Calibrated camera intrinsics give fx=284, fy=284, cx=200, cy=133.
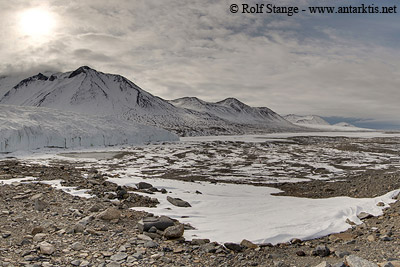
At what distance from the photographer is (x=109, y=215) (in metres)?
8.34

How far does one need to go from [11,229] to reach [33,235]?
0.76 metres

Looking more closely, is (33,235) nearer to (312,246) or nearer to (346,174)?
(312,246)

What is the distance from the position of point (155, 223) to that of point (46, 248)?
2.68 meters

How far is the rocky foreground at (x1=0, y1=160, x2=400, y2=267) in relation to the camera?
19.7ft

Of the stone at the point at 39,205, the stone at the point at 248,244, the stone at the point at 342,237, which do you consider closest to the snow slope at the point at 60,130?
the stone at the point at 39,205

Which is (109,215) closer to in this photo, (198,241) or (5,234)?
(5,234)

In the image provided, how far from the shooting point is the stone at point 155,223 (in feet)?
25.1

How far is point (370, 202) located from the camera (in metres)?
11.3

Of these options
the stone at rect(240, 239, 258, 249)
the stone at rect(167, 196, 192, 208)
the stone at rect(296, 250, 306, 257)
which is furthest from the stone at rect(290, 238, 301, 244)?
the stone at rect(167, 196, 192, 208)

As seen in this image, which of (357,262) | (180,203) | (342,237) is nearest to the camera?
(357,262)

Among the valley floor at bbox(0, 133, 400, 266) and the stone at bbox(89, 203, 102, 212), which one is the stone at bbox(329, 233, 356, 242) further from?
the stone at bbox(89, 203, 102, 212)

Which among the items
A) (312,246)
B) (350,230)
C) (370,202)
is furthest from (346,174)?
(312,246)

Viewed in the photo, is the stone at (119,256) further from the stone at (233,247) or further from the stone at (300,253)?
the stone at (300,253)

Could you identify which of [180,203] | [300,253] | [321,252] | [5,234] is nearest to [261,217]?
[300,253]
